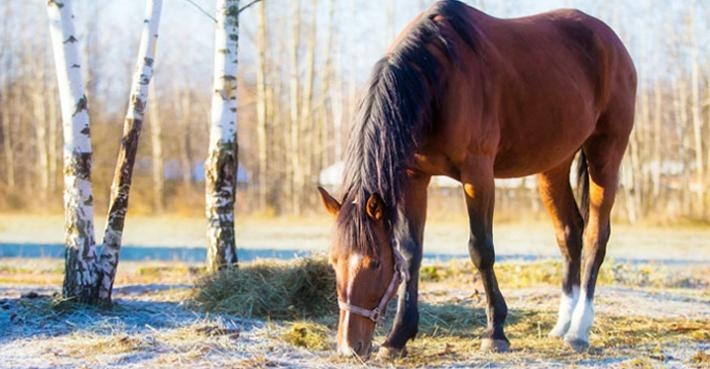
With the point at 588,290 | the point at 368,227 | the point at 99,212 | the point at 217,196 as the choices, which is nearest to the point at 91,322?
the point at 217,196

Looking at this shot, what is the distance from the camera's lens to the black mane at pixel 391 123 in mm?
4344

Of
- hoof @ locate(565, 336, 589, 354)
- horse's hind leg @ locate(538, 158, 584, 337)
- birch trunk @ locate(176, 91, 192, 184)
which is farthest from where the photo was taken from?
birch trunk @ locate(176, 91, 192, 184)

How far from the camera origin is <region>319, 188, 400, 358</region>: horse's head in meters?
4.25

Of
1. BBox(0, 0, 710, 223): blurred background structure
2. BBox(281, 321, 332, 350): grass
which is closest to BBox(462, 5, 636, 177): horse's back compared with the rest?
BBox(281, 321, 332, 350): grass

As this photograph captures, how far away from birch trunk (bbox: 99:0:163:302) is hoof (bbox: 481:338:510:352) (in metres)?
3.15

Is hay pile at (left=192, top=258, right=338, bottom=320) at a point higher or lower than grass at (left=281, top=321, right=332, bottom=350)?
higher

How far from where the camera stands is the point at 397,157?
446 centimetres

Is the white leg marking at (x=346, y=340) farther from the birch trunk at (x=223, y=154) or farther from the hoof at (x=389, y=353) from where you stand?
the birch trunk at (x=223, y=154)

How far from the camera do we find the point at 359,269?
4266 mm

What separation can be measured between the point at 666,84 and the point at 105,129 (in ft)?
90.9

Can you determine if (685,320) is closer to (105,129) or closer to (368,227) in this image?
(368,227)

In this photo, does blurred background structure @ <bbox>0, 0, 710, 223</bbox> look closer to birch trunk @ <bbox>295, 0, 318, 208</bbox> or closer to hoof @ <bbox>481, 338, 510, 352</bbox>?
birch trunk @ <bbox>295, 0, 318, 208</bbox>

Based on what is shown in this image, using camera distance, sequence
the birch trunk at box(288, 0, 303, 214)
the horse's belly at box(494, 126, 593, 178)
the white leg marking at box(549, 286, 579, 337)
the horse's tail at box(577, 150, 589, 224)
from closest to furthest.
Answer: the horse's belly at box(494, 126, 593, 178) < the white leg marking at box(549, 286, 579, 337) < the horse's tail at box(577, 150, 589, 224) < the birch trunk at box(288, 0, 303, 214)

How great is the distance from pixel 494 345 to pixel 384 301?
4.06 ft
